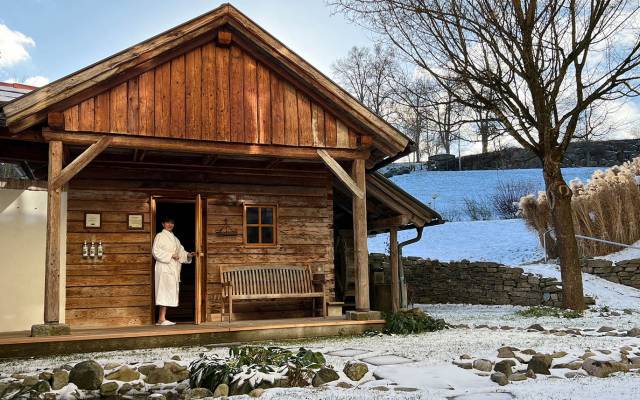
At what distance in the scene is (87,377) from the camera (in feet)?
20.0

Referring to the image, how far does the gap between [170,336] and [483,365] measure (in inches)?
177

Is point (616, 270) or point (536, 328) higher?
point (616, 270)

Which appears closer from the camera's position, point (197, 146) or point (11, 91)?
point (197, 146)

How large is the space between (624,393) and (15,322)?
8.30m

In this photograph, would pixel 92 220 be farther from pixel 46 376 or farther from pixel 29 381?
pixel 29 381

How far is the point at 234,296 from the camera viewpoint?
34.8ft

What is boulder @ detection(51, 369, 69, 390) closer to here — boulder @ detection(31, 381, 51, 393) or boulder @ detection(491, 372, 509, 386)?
boulder @ detection(31, 381, 51, 393)

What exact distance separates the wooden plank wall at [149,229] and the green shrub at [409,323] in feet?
7.01

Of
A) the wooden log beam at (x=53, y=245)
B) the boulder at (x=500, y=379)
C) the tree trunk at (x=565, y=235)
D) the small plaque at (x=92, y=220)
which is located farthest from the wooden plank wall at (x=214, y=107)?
the boulder at (x=500, y=379)

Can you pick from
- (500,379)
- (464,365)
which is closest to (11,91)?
(464,365)

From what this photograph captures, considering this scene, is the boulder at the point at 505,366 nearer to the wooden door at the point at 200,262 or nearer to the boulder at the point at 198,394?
the boulder at the point at 198,394

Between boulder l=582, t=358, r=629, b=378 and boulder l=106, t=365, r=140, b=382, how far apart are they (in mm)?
4561

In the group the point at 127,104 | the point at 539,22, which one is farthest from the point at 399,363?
the point at 539,22

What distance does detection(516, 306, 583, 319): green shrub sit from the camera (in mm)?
11448
